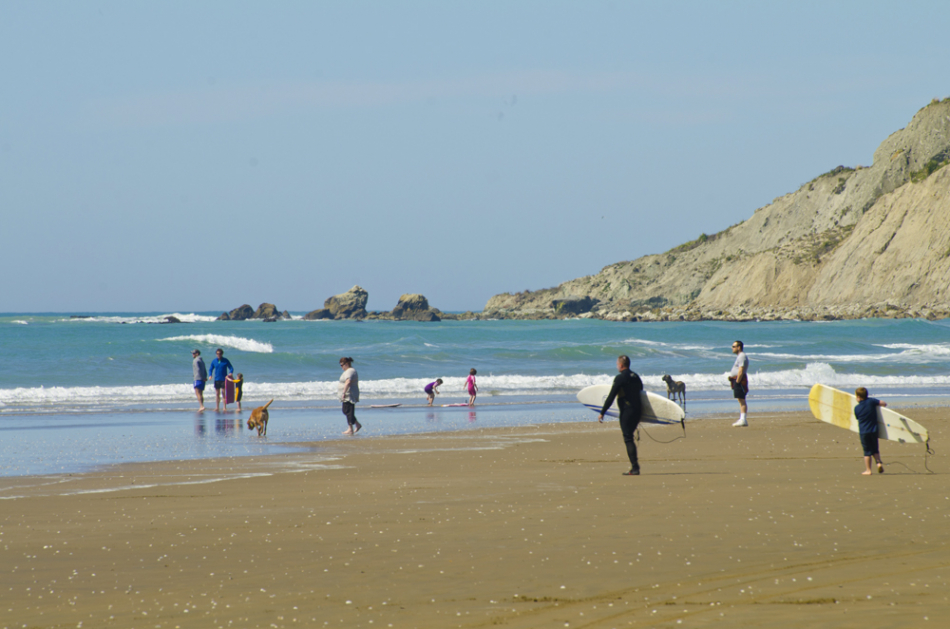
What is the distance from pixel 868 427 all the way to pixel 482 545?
579 centimetres

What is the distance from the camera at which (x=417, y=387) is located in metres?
28.5

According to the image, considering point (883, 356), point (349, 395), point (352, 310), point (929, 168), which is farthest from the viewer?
point (352, 310)

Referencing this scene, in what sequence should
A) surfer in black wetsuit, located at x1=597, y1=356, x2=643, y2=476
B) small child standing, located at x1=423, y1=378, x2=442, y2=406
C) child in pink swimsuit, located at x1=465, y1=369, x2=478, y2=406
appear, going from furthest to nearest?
1. child in pink swimsuit, located at x1=465, y1=369, x2=478, y2=406
2. small child standing, located at x1=423, y1=378, x2=442, y2=406
3. surfer in black wetsuit, located at x1=597, y1=356, x2=643, y2=476

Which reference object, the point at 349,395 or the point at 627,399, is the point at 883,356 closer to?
the point at 349,395

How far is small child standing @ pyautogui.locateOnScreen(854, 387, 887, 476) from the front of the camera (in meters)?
9.60

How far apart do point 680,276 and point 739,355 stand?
364ft

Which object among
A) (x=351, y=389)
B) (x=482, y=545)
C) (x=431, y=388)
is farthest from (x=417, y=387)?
(x=482, y=545)

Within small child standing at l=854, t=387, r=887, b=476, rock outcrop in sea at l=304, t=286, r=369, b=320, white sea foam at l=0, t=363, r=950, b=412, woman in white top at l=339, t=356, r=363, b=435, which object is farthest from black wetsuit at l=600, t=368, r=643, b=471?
rock outcrop in sea at l=304, t=286, r=369, b=320

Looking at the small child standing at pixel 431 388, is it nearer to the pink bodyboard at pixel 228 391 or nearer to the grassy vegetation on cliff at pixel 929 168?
the pink bodyboard at pixel 228 391

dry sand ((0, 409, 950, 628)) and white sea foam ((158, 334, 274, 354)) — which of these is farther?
white sea foam ((158, 334, 274, 354))

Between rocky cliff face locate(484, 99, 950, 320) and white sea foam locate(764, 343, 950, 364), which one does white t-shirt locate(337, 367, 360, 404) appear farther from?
rocky cliff face locate(484, 99, 950, 320)

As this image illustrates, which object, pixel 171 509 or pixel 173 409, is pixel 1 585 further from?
pixel 173 409

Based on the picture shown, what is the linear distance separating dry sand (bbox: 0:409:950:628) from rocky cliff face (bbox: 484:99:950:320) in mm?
78635

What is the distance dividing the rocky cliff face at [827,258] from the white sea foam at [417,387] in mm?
53893
